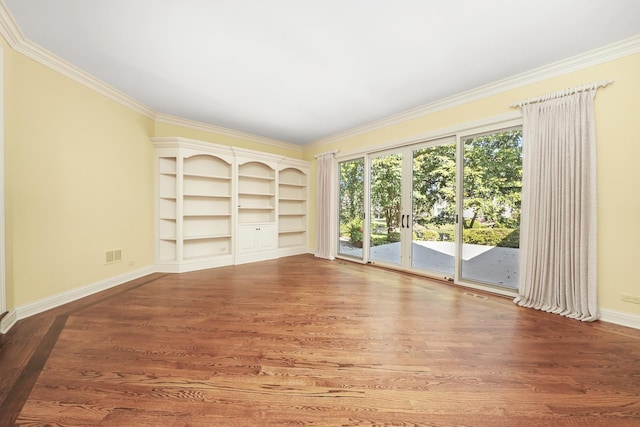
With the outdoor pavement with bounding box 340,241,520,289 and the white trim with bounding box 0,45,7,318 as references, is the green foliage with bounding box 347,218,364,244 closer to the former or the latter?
the outdoor pavement with bounding box 340,241,520,289

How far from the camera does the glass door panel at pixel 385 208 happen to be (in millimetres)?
4355

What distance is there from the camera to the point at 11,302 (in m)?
2.25

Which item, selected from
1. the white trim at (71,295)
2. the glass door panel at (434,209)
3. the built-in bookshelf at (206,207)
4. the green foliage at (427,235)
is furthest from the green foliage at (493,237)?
the white trim at (71,295)

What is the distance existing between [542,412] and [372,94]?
348cm

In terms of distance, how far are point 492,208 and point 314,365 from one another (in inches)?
122

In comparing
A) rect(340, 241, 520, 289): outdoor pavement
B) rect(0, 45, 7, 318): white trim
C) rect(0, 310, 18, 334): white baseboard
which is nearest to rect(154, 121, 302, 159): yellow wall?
rect(0, 45, 7, 318): white trim

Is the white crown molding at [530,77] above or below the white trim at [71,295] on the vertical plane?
above

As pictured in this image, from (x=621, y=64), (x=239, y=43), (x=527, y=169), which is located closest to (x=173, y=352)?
(x=239, y=43)

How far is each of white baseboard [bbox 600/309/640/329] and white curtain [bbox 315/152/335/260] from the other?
3.92m

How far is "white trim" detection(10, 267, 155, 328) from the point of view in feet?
7.79

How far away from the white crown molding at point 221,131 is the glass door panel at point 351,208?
1.52m

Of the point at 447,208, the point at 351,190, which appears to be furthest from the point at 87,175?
the point at 447,208

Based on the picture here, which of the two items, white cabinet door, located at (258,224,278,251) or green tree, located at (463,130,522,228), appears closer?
green tree, located at (463,130,522,228)

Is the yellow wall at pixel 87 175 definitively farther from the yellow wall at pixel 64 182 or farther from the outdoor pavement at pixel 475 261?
the outdoor pavement at pixel 475 261
